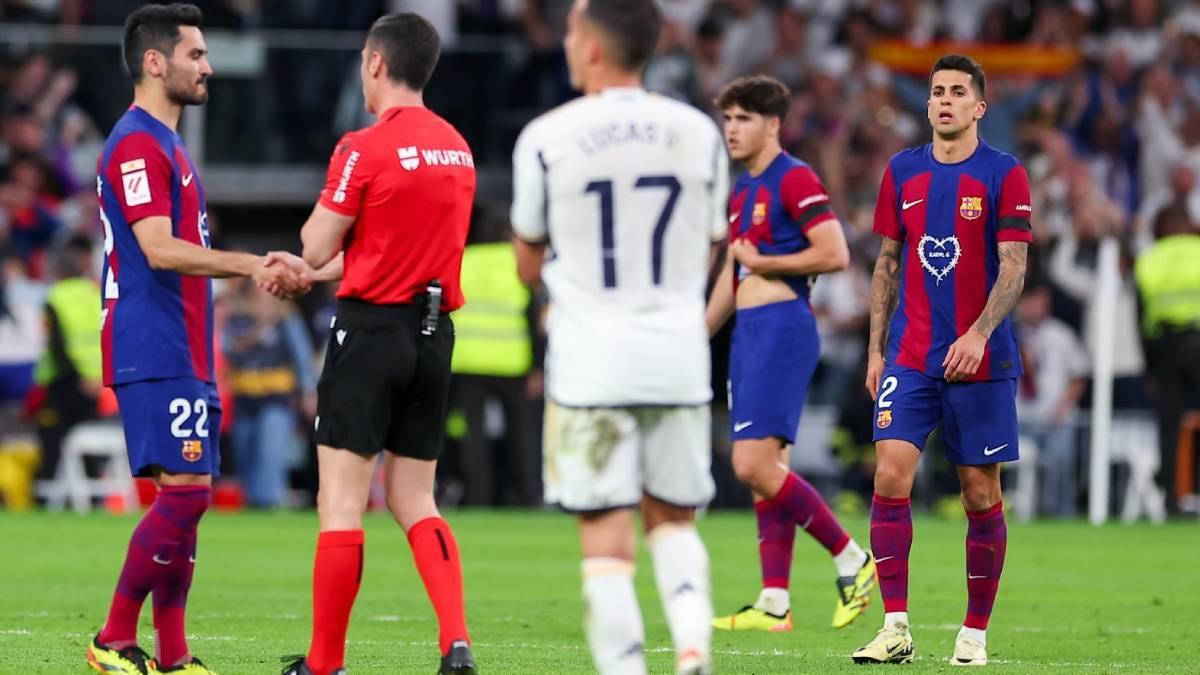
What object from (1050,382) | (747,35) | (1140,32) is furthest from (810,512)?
(1140,32)

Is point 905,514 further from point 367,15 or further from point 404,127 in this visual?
point 367,15

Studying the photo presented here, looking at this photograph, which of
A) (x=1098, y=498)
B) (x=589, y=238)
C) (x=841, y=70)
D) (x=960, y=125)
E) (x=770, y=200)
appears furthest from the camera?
(x=841, y=70)

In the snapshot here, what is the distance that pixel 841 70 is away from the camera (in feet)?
81.4

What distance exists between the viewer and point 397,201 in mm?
7863

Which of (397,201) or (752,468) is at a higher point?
(397,201)

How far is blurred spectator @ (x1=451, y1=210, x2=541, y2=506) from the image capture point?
786 inches

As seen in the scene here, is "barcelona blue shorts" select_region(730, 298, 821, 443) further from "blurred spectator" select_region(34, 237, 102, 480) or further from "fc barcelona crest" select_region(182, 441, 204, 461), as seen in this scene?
"blurred spectator" select_region(34, 237, 102, 480)

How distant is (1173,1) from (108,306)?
19563 mm

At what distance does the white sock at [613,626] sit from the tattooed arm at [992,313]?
9.31ft

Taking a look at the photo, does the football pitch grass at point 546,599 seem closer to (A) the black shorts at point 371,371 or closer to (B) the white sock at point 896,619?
(B) the white sock at point 896,619

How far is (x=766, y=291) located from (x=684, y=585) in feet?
13.5

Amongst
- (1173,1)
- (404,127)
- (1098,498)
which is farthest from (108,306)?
(1173,1)

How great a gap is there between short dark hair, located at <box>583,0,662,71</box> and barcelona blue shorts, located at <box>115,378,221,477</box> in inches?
91.9

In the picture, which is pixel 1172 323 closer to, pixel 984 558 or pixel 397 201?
pixel 984 558
